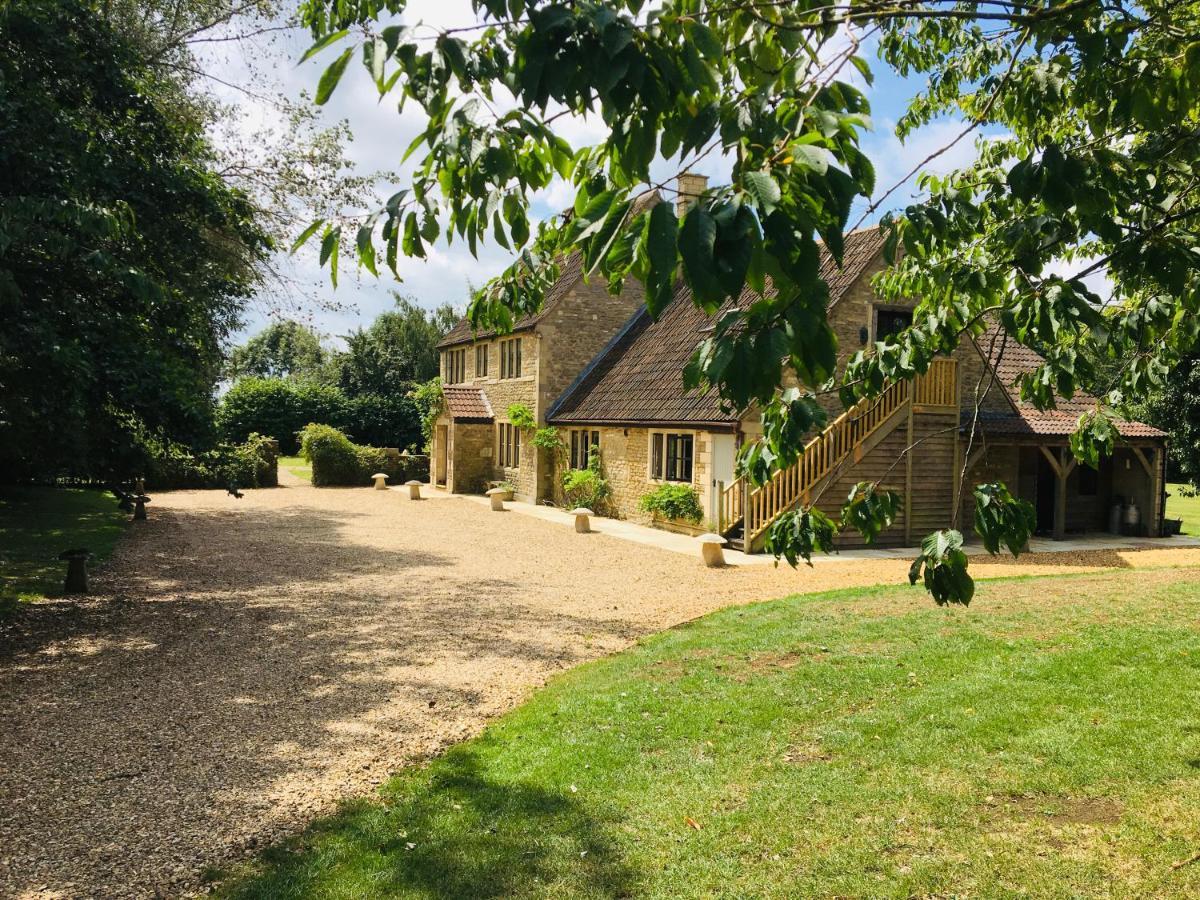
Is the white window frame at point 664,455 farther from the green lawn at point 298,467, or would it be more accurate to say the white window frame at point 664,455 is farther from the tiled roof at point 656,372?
the green lawn at point 298,467

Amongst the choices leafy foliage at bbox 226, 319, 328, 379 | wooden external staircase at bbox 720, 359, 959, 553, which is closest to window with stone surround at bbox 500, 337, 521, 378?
wooden external staircase at bbox 720, 359, 959, 553

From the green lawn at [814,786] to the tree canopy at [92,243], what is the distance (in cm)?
536

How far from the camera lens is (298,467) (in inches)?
1800

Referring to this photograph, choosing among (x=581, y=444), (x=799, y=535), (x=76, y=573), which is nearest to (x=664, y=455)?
(x=581, y=444)

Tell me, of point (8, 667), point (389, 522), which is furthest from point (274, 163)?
point (8, 667)

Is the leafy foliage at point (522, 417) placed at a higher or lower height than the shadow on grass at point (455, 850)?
higher

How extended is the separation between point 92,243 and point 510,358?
21.0 m

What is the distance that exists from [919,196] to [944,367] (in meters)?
15.7

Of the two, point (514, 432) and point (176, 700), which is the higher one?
point (514, 432)

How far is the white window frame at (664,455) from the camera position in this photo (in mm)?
20406

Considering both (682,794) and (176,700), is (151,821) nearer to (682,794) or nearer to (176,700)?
(176,700)

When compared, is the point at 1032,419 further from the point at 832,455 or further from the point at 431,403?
the point at 431,403

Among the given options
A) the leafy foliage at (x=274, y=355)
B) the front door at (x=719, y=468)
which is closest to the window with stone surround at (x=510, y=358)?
the front door at (x=719, y=468)

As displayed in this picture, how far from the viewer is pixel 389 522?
2327cm
